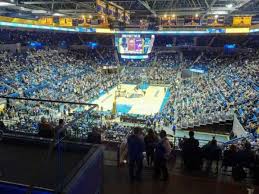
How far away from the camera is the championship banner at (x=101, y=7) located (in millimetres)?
14245

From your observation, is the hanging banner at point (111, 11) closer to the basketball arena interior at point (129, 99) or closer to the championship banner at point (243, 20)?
the basketball arena interior at point (129, 99)

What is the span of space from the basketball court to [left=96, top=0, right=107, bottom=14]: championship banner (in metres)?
11.5

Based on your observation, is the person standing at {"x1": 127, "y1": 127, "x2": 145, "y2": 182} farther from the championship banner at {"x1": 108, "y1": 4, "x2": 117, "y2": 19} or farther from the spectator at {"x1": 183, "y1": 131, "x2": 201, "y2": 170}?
the championship banner at {"x1": 108, "y1": 4, "x2": 117, "y2": 19}

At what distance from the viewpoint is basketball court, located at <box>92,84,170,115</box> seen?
27.6m

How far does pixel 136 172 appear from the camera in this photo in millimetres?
5832

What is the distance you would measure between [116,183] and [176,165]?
1814 millimetres

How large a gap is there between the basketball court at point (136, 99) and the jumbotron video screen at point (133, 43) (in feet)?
15.5

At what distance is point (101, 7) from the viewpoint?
1480 cm

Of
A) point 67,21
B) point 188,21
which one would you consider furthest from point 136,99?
point 188,21

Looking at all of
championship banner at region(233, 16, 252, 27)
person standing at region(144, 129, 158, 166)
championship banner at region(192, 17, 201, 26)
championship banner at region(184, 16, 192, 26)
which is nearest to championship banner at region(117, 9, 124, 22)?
championship banner at region(184, 16, 192, 26)

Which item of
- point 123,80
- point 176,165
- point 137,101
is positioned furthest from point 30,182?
point 123,80

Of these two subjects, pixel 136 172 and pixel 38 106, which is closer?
pixel 136 172

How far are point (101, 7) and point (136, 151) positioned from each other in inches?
433

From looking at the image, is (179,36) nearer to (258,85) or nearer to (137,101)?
(137,101)
